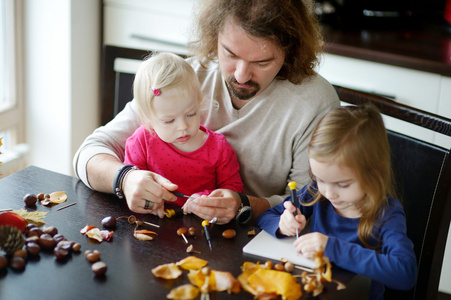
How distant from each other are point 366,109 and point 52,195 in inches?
30.4

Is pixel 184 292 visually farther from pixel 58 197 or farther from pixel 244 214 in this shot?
pixel 58 197

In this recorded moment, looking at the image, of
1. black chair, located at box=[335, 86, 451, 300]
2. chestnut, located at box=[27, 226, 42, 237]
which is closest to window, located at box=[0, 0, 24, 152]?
chestnut, located at box=[27, 226, 42, 237]

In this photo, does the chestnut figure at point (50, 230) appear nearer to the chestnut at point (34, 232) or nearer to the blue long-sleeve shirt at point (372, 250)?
the chestnut at point (34, 232)

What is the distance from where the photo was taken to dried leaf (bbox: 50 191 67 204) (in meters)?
1.36

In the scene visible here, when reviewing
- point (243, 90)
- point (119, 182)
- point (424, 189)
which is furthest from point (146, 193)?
point (424, 189)

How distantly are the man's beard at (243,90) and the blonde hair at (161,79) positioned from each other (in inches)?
5.8

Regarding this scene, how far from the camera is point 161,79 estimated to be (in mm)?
1414

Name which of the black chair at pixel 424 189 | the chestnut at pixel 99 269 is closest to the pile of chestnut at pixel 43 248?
the chestnut at pixel 99 269

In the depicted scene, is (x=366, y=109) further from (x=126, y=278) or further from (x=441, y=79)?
(x=441, y=79)

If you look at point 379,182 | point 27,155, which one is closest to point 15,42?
point 27,155

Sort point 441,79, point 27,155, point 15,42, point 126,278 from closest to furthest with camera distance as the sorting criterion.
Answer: point 126,278
point 441,79
point 15,42
point 27,155

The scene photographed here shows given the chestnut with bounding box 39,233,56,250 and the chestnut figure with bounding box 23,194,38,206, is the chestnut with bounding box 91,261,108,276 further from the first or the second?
the chestnut figure with bounding box 23,194,38,206

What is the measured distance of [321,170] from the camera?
121 cm

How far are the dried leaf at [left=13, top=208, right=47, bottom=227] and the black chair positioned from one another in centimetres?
92
